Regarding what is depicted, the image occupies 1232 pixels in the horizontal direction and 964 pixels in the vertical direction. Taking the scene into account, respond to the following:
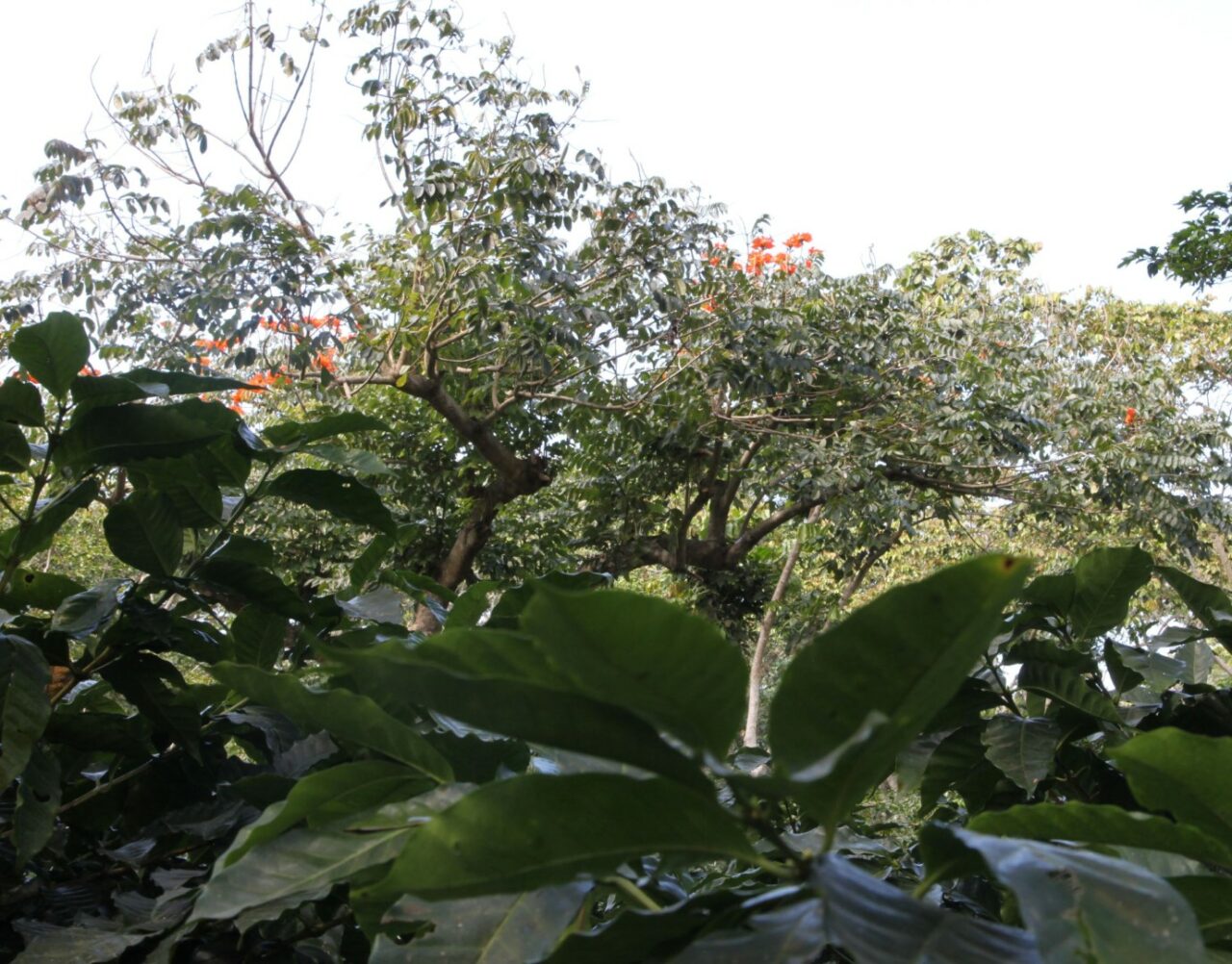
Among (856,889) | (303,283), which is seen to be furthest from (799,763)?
(303,283)

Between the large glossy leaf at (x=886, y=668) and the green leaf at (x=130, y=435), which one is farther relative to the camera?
the green leaf at (x=130, y=435)

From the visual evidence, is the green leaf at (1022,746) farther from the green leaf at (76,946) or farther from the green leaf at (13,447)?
the green leaf at (13,447)

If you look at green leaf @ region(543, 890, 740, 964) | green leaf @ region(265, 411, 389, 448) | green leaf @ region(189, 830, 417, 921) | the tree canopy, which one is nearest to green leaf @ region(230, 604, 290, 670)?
the tree canopy

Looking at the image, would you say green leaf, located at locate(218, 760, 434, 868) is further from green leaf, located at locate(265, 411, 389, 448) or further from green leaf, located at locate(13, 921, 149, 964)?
green leaf, located at locate(265, 411, 389, 448)

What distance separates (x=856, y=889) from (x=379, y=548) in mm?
518

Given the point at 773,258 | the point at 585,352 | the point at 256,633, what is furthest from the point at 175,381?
the point at 773,258

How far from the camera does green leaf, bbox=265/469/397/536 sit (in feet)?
2.18

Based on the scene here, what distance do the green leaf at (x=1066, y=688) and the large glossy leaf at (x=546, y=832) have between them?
13.4 inches

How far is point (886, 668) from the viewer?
0.25 metres

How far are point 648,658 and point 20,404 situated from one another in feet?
1.65

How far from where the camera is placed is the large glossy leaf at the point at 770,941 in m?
0.27

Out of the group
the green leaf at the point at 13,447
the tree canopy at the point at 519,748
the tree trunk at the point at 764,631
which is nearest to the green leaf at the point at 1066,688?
the tree canopy at the point at 519,748

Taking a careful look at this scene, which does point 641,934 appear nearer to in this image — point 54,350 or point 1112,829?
point 1112,829

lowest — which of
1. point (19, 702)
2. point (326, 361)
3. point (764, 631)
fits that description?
point (19, 702)
